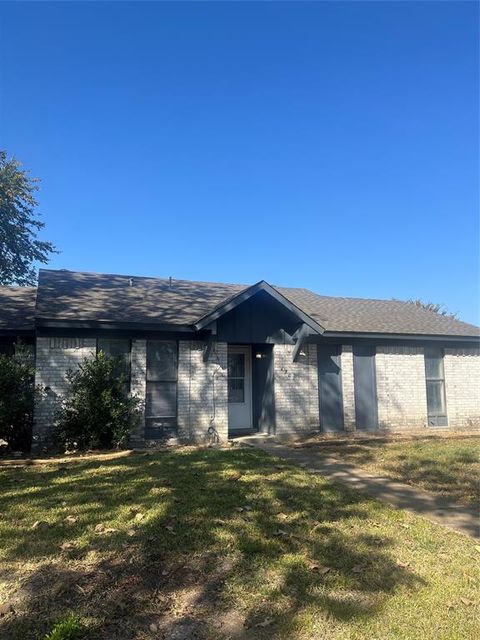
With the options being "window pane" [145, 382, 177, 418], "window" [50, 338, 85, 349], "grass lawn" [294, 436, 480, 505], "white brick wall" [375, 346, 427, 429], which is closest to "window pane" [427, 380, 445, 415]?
"white brick wall" [375, 346, 427, 429]

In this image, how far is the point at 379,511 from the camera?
5.76 meters

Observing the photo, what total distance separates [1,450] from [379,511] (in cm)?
825

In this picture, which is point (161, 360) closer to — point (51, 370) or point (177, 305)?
point (177, 305)

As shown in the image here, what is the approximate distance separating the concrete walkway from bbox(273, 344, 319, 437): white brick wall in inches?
106

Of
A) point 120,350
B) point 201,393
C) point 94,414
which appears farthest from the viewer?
point 201,393

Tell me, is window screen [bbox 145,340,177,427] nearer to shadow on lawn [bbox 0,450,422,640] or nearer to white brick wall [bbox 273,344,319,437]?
white brick wall [bbox 273,344,319,437]

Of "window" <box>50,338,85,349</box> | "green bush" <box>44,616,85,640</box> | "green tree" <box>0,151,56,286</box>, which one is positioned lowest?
"green bush" <box>44,616,85,640</box>

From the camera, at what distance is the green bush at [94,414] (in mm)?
10289

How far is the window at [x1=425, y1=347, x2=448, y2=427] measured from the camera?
1486 centimetres

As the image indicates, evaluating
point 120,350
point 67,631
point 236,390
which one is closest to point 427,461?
point 236,390

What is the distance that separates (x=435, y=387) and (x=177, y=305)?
8.25 m

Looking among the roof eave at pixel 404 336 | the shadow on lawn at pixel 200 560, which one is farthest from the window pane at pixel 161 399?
the shadow on lawn at pixel 200 560

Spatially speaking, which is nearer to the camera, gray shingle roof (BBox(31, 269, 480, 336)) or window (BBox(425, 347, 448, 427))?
gray shingle roof (BBox(31, 269, 480, 336))

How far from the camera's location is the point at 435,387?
49.4ft
